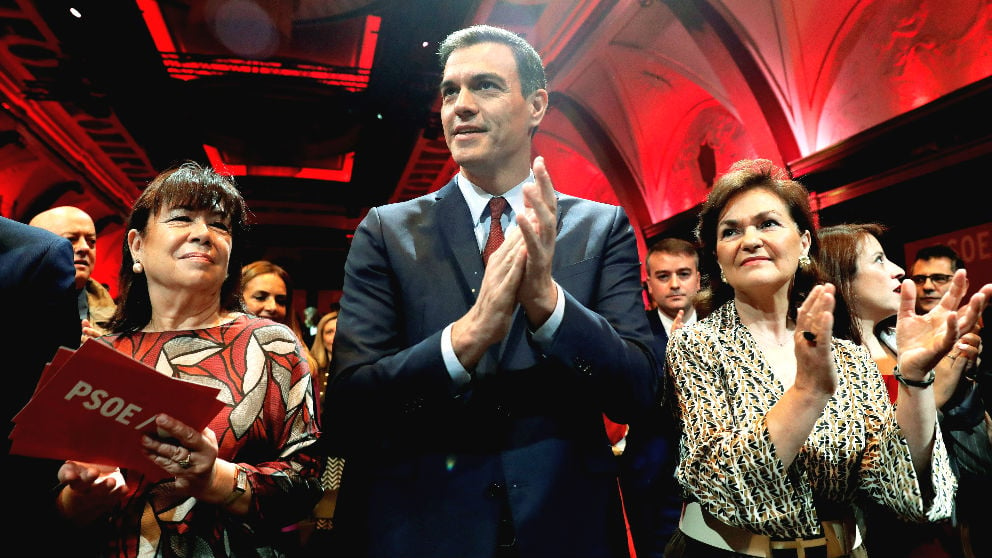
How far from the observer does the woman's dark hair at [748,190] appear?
1.75m

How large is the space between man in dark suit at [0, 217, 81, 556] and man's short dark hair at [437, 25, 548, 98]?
85 cm

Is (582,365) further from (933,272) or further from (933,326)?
(933,272)

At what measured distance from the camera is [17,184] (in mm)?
9758

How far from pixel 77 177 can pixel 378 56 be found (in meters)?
5.65

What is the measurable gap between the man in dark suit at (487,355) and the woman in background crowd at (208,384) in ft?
0.86

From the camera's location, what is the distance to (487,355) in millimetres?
1244

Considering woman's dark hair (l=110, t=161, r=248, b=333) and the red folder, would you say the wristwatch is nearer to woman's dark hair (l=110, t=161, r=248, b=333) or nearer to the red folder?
the red folder

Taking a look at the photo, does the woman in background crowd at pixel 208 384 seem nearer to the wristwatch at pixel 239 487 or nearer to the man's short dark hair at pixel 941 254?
the wristwatch at pixel 239 487

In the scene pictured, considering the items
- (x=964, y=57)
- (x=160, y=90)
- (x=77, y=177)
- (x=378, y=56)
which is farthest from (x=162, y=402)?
(x=77, y=177)

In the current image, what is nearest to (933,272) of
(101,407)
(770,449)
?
(770,449)

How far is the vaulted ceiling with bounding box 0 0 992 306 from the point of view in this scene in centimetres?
498

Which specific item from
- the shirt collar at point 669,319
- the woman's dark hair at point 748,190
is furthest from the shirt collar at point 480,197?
the shirt collar at point 669,319

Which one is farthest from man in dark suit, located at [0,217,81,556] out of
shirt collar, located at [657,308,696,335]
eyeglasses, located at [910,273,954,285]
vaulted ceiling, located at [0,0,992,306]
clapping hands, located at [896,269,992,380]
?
vaulted ceiling, located at [0,0,992,306]

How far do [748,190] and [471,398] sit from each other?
39.2 inches
